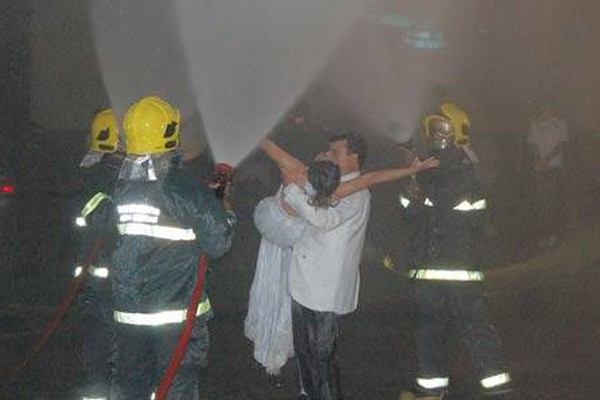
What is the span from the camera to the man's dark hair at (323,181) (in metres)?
4.97

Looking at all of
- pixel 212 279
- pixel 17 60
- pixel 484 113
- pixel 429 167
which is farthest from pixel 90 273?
pixel 484 113

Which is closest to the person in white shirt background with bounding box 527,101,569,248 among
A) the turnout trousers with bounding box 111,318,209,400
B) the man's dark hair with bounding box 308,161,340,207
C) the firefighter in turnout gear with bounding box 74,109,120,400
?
the man's dark hair with bounding box 308,161,340,207

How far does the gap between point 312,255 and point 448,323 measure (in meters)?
0.96

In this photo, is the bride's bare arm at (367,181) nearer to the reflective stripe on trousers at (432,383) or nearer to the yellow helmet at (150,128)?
the yellow helmet at (150,128)

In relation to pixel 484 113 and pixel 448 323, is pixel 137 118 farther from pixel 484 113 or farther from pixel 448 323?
pixel 484 113

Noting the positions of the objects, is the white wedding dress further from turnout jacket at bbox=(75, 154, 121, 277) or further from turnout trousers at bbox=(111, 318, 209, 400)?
turnout trousers at bbox=(111, 318, 209, 400)

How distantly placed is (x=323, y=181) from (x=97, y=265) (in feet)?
3.66

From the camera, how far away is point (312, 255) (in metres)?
5.20

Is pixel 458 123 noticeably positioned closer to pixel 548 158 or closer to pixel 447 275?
pixel 447 275

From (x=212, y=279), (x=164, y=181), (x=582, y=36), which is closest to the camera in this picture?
(x=164, y=181)

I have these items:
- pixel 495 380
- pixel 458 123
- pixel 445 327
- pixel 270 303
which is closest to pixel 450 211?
pixel 458 123

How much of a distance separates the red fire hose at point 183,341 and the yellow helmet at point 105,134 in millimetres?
1047

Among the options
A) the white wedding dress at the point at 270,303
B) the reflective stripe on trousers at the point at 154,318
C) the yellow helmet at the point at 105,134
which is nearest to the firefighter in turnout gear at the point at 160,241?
the reflective stripe on trousers at the point at 154,318

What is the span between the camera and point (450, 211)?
5.59m
